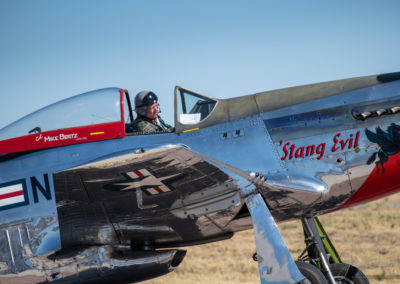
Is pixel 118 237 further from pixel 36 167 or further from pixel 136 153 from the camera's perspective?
pixel 136 153

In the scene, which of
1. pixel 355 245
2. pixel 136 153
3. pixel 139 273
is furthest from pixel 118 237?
pixel 355 245

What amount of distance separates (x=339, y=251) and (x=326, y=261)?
737 centimetres

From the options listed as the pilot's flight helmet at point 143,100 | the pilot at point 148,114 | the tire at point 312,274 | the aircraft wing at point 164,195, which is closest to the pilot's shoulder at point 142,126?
the pilot at point 148,114

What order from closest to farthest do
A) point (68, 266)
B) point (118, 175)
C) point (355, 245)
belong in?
point (118, 175)
point (68, 266)
point (355, 245)

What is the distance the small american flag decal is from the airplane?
0.01 m

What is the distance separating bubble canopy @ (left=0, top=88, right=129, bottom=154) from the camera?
599cm

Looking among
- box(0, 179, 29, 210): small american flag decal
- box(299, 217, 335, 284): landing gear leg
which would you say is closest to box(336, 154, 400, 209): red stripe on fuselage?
box(299, 217, 335, 284): landing gear leg

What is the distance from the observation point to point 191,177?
5555 millimetres

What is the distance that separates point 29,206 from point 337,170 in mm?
3619

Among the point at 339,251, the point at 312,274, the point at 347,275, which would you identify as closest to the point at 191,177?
the point at 312,274

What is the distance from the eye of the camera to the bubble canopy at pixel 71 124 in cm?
599

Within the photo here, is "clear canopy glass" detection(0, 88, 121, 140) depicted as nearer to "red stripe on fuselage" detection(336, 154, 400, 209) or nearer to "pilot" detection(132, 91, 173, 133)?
"pilot" detection(132, 91, 173, 133)

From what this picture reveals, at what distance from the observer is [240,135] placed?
583 cm

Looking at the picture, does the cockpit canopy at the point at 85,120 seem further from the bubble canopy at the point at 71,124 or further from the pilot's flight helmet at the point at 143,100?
the pilot's flight helmet at the point at 143,100
